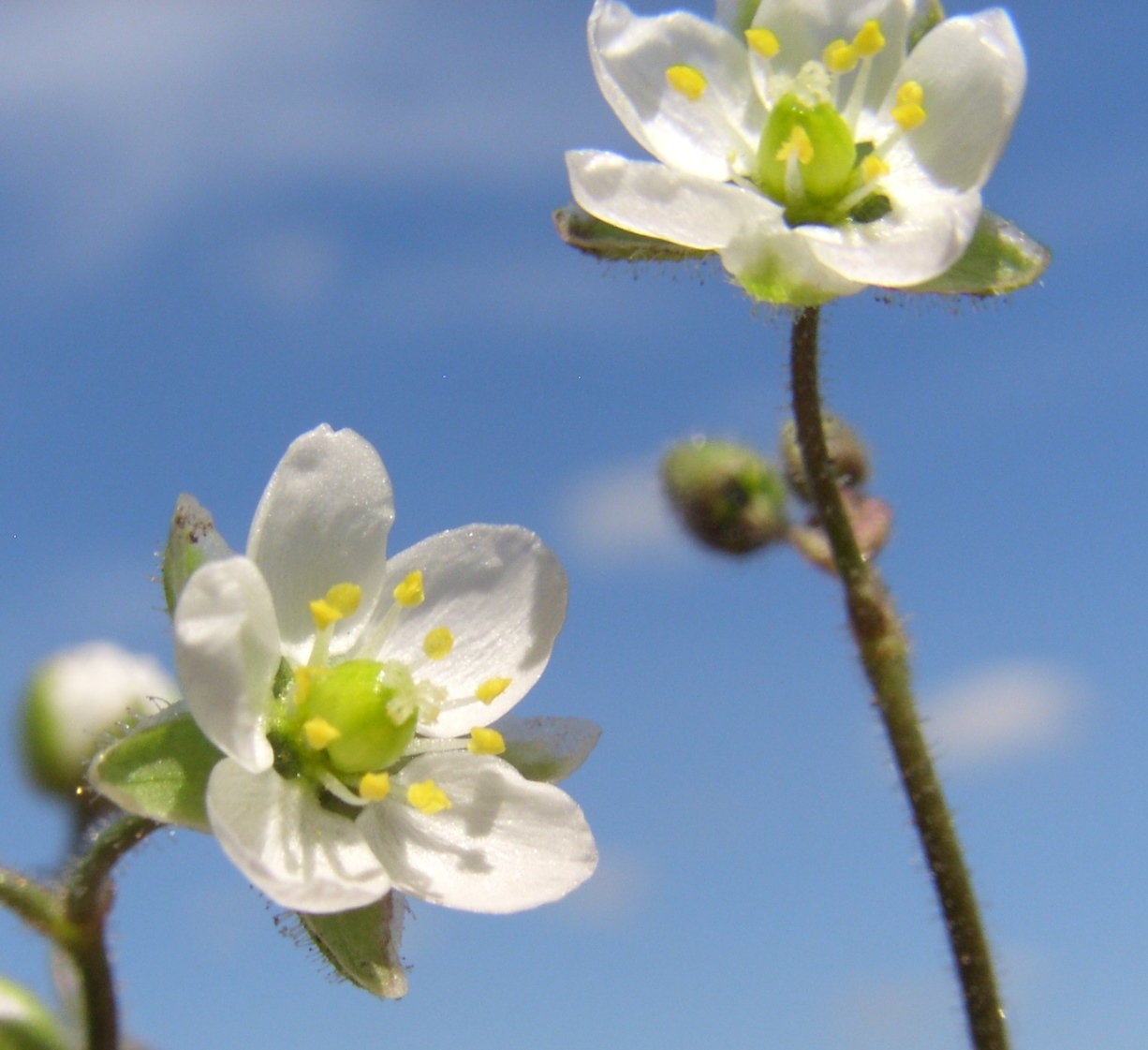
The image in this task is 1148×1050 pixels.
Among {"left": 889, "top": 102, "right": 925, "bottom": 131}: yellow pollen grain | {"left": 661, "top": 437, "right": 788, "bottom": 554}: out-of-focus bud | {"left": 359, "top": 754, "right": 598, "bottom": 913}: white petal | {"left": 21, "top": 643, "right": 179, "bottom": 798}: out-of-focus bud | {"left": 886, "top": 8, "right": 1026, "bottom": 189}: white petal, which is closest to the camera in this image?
{"left": 359, "top": 754, "right": 598, "bottom": 913}: white petal

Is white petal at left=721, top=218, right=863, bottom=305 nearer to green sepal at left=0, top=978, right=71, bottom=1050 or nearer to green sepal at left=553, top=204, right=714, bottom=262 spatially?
green sepal at left=553, top=204, right=714, bottom=262

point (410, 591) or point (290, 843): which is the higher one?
point (410, 591)

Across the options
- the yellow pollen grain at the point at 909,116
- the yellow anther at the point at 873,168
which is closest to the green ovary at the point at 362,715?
the yellow anther at the point at 873,168

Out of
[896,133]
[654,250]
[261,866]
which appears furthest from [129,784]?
[896,133]

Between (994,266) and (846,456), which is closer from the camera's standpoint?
(994,266)

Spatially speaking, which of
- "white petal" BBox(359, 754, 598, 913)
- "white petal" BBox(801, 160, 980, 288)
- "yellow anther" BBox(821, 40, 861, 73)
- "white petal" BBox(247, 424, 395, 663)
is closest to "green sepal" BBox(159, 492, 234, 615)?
"white petal" BBox(247, 424, 395, 663)

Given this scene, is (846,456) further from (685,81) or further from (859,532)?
Result: (685,81)

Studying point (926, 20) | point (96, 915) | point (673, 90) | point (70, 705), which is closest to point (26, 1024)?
point (96, 915)

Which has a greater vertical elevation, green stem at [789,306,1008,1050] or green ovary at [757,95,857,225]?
green ovary at [757,95,857,225]
